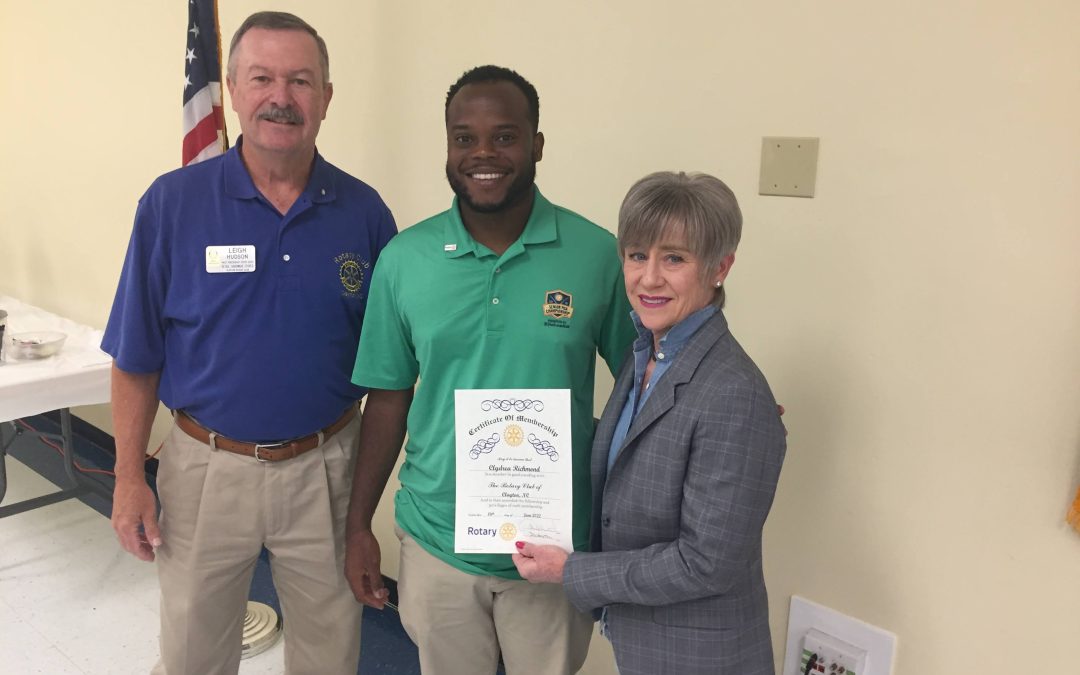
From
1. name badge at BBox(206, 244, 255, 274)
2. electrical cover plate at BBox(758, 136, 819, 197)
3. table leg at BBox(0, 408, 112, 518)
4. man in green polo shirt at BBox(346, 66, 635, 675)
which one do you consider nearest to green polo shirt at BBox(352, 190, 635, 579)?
man in green polo shirt at BBox(346, 66, 635, 675)

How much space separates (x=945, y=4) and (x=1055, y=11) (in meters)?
0.17

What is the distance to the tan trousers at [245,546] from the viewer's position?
173cm

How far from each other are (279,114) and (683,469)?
1103 mm

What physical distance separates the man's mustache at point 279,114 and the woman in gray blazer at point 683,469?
81 centimetres

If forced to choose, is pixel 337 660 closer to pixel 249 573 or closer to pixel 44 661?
pixel 249 573

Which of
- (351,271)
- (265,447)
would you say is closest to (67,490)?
(265,447)

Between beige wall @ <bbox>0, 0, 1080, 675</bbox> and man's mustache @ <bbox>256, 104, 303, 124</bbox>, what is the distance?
2.20ft

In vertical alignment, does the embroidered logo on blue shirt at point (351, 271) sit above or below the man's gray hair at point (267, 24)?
below

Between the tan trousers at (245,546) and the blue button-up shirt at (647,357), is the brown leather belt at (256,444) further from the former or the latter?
the blue button-up shirt at (647,357)

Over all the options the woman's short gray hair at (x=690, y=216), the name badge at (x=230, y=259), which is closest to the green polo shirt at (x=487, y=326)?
the woman's short gray hair at (x=690, y=216)

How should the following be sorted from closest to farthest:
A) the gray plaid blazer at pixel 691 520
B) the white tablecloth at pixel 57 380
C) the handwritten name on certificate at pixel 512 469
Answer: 1. the gray plaid blazer at pixel 691 520
2. the handwritten name on certificate at pixel 512 469
3. the white tablecloth at pixel 57 380

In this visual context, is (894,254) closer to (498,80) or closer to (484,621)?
(498,80)

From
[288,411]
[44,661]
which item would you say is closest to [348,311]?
[288,411]

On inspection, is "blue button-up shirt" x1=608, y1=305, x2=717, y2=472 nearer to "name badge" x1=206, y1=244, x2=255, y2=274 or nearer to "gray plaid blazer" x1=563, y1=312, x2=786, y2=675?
"gray plaid blazer" x1=563, y1=312, x2=786, y2=675
